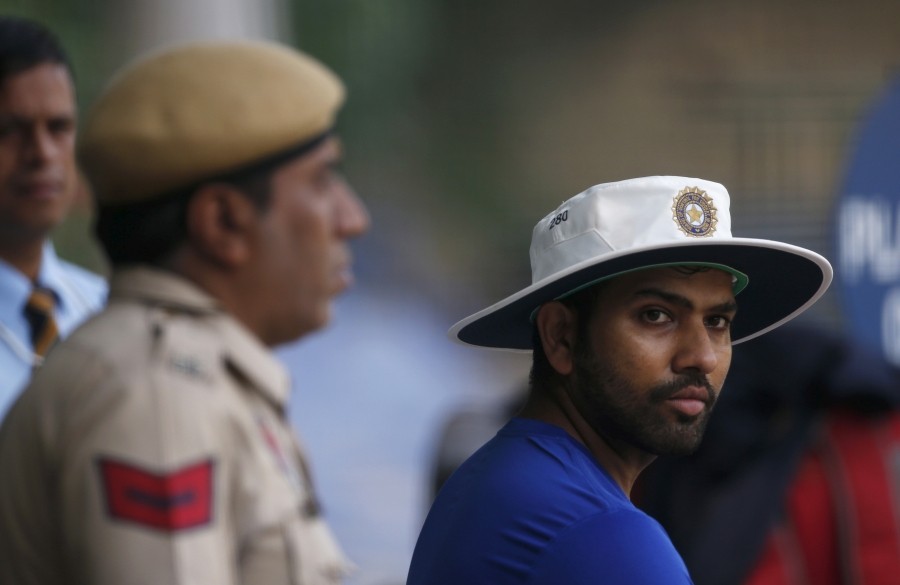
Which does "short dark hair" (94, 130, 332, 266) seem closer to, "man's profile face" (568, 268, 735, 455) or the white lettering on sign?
"man's profile face" (568, 268, 735, 455)

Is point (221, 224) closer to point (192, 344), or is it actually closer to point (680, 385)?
point (192, 344)

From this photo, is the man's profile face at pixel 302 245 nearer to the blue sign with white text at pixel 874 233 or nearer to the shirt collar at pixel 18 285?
the shirt collar at pixel 18 285

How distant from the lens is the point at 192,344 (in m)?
2.66

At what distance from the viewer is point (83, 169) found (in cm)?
296

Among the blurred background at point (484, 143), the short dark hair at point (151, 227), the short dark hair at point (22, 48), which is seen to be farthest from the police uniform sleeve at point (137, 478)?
the blurred background at point (484, 143)

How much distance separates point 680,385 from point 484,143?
7.14 meters

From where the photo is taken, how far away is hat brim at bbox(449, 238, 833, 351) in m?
2.09

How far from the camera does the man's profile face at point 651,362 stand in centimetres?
213

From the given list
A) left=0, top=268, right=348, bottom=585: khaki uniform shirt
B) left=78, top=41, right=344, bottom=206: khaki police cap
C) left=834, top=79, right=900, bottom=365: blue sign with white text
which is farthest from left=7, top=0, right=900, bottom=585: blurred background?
left=0, top=268, right=348, bottom=585: khaki uniform shirt

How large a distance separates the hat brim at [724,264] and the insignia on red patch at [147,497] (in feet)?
1.72

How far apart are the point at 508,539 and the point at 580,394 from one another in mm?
308

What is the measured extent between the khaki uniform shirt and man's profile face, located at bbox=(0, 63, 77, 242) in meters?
0.72

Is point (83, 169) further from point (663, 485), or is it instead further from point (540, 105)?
point (540, 105)

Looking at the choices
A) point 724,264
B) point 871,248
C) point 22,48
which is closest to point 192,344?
point 724,264
